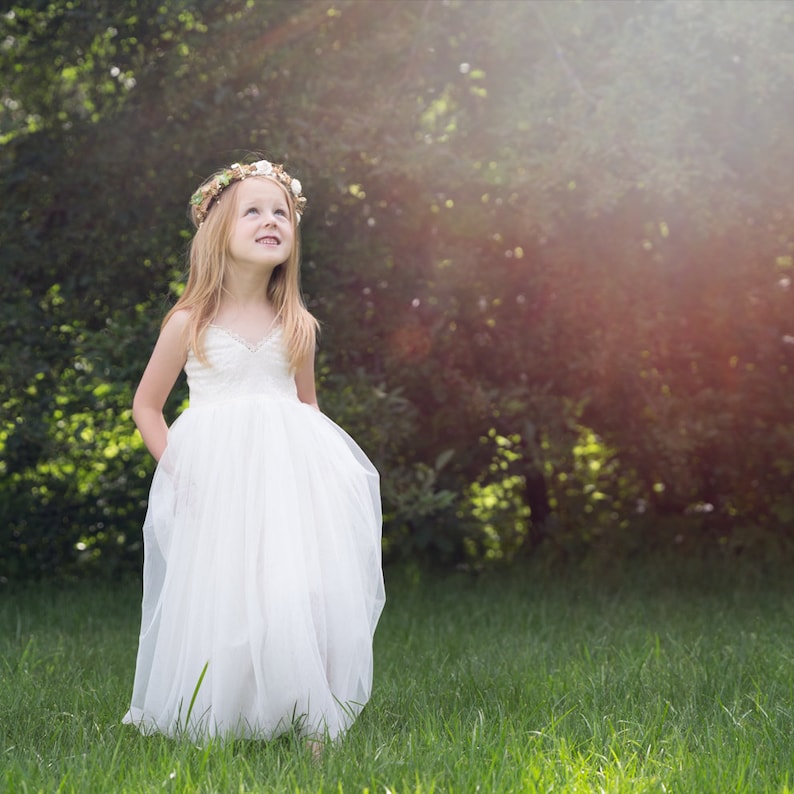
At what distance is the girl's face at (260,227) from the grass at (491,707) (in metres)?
1.51

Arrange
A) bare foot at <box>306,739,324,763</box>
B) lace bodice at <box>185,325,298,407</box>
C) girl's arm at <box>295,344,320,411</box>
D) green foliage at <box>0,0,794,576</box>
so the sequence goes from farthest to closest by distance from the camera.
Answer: green foliage at <box>0,0,794,576</box>
girl's arm at <box>295,344,320,411</box>
lace bodice at <box>185,325,298,407</box>
bare foot at <box>306,739,324,763</box>

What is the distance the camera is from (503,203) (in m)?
6.41

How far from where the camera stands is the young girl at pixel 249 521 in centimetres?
321

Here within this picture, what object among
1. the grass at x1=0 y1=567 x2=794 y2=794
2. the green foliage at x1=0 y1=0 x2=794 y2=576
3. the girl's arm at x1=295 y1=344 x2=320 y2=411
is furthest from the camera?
the green foliage at x1=0 y1=0 x2=794 y2=576

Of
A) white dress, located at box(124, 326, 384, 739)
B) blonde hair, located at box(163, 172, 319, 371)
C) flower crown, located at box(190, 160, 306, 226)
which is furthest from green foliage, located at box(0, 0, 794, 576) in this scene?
white dress, located at box(124, 326, 384, 739)

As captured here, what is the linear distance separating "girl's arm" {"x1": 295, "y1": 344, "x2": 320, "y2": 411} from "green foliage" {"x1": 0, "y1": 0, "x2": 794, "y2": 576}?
194 cm

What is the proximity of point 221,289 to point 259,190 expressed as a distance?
349 mm

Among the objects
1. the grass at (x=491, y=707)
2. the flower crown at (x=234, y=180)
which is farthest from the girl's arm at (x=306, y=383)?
the grass at (x=491, y=707)

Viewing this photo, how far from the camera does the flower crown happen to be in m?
3.70

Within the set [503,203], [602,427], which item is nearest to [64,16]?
[503,203]

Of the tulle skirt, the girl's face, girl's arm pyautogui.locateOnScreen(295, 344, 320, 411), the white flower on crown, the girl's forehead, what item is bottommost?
the tulle skirt

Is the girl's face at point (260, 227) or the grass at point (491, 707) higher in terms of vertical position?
the girl's face at point (260, 227)

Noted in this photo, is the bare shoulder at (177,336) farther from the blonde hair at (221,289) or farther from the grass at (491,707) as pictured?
the grass at (491,707)

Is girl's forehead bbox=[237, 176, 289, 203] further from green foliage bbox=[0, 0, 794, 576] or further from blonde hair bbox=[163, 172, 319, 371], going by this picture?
green foliage bbox=[0, 0, 794, 576]
